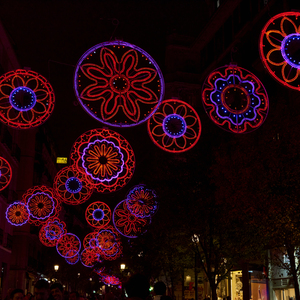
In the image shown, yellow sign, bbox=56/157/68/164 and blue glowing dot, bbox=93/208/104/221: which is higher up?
yellow sign, bbox=56/157/68/164

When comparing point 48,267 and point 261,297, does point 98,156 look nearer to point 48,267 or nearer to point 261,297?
point 261,297

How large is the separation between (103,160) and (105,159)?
88 mm

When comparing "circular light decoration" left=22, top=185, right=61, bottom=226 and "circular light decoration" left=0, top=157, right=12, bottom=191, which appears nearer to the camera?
"circular light decoration" left=0, top=157, right=12, bottom=191

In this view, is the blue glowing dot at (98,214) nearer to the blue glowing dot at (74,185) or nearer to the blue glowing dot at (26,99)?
the blue glowing dot at (74,185)

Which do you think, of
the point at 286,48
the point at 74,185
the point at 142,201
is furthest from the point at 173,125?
the point at 142,201

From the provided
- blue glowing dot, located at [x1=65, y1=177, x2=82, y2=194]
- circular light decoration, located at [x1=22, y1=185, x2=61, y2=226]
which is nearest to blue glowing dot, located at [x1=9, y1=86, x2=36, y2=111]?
blue glowing dot, located at [x1=65, y1=177, x2=82, y2=194]

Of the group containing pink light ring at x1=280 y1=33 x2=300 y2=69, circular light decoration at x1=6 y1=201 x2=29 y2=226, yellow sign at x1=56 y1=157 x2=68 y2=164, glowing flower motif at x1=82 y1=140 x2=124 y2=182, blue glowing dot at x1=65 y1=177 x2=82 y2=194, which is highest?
yellow sign at x1=56 y1=157 x2=68 y2=164

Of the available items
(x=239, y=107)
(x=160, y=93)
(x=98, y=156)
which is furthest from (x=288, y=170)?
(x=160, y=93)

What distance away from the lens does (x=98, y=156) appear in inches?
757

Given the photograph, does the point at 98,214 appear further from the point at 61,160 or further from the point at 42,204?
the point at 61,160

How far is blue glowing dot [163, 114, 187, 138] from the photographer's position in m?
16.5

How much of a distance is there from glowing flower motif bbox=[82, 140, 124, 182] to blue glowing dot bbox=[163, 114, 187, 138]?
286 cm

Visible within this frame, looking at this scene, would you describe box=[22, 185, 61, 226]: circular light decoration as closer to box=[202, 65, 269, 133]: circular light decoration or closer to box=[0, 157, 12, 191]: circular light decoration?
box=[0, 157, 12, 191]: circular light decoration

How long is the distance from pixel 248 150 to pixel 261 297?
17.8 meters
